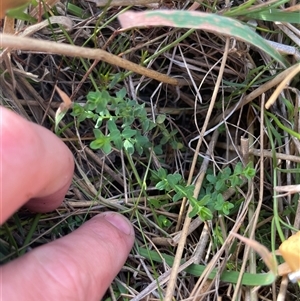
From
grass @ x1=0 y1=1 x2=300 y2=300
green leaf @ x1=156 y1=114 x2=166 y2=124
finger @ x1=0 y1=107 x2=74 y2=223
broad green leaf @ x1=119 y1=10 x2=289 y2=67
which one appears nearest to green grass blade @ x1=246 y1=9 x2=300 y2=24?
grass @ x1=0 y1=1 x2=300 y2=300

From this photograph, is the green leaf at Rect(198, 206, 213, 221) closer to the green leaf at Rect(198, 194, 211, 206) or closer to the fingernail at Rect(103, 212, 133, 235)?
the green leaf at Rect(198, 194, 211, 206)

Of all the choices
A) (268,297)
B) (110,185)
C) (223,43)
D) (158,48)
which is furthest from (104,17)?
(268,297)

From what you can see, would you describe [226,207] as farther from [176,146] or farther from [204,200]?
[176,146]

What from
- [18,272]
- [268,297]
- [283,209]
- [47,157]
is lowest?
[268,297]

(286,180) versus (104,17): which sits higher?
(104,17)

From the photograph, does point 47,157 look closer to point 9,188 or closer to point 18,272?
point 9,188

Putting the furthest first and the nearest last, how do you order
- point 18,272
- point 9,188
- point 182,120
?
point 182,120 → point 18,272 → point 9,188
